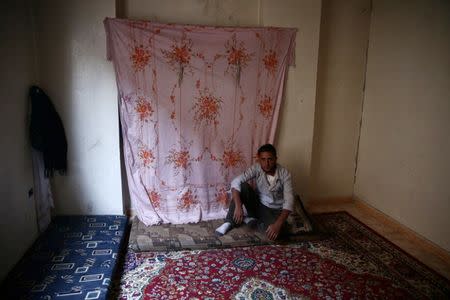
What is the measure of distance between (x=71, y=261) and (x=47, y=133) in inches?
43.8

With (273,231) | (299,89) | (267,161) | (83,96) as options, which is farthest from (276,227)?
(83,96)

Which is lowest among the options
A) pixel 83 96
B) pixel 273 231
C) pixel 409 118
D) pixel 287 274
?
pixel 287 274

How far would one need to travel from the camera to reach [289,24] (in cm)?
335

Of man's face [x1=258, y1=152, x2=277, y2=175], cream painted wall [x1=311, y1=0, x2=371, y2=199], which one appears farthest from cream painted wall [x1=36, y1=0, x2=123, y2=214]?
cream painted wall [x1=311, y1=0, x2=371, y2=199]

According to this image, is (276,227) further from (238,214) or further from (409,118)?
(409,118)

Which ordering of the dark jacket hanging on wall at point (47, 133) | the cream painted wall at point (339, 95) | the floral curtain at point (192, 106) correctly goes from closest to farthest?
1. the dark jacket hanging on wall at point (47, 133)
2. the floral curtain at point (192, 106)
3. the cream painted wall at point (339, 95)

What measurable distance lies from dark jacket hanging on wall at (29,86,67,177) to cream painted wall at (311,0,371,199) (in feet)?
8.79

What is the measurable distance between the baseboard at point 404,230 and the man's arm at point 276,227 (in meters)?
1.26

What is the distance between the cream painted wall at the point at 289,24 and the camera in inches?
128

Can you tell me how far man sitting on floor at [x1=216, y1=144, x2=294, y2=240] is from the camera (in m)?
3.02

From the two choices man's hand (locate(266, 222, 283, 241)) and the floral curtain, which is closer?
man's hand (locate(266, 222, 283, 241))

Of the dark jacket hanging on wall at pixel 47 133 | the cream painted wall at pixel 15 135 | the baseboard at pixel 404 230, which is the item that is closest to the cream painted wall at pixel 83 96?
the dark jacket hanging on wall at pixel 47 133

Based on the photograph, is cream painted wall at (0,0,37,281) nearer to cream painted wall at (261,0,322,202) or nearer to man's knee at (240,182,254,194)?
man's knee at (240,182,254,194)

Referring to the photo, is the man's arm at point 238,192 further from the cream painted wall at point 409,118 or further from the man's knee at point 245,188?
the cream painted wall at point 409,118
